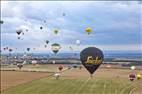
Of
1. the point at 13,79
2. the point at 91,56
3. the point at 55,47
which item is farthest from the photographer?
the point at 55,47

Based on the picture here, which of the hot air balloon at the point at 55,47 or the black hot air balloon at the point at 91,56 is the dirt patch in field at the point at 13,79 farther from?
the black hot air balloon at the point at 91,56

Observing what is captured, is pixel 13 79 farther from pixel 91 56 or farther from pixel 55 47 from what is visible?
pixel 91 56

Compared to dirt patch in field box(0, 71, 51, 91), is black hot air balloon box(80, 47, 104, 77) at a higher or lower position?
higher

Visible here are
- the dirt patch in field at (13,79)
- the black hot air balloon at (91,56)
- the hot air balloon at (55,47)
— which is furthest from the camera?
the hot air balloon at (55,47)

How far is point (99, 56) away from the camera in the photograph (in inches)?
1933

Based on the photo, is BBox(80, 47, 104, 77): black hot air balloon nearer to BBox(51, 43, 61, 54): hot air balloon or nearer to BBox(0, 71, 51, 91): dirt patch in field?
BBox(0, 71, 51, 91): dirt patch in field

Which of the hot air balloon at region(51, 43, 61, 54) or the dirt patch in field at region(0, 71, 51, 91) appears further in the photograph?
the hot air balloon at region(51, 43, 61, 54)

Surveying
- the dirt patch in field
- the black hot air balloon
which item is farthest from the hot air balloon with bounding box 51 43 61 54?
the black hot air balloon

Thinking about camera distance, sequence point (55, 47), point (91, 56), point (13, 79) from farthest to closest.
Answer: point (55, 47) → point (13, 79) → point (91, 56)

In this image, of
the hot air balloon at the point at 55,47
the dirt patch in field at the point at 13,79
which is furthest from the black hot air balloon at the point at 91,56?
the hot air balloon at the point at 55,47

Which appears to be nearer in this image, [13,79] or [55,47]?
[13,79]

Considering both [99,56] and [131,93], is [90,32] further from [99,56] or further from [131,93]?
[99,56]

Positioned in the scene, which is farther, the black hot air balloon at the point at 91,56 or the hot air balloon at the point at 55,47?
the hot air balloon at the point at 55,47

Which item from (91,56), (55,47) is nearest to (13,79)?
(55,47)
